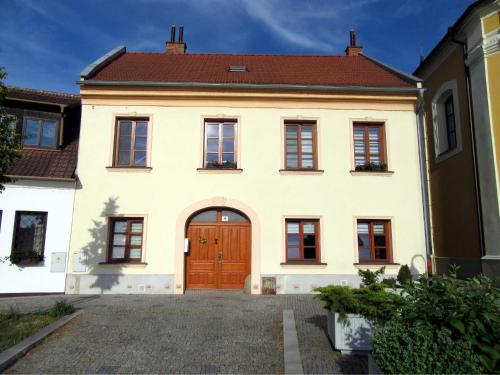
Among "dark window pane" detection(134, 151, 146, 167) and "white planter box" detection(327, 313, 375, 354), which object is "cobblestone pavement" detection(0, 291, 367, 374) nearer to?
"white planter box" detection(327, 313, 375, 354)

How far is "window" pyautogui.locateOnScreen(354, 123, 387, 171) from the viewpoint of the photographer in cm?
1268

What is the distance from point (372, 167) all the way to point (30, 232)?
Answer: 1082 cm

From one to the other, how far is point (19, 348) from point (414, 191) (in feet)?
36.5

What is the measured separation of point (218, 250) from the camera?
12.3 metres

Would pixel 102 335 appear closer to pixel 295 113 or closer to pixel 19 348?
pixel 19 348

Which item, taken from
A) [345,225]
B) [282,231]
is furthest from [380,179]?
[282,231]

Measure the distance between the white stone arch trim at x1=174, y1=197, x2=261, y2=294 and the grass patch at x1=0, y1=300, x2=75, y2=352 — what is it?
3507 mm

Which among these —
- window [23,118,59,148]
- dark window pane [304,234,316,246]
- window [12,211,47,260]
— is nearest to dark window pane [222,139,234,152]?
dark window pane [304,234,316,246]

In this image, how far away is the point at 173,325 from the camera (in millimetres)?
7980

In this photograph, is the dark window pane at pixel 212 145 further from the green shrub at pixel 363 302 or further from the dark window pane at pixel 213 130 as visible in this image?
the green shrub at pixel 363 302

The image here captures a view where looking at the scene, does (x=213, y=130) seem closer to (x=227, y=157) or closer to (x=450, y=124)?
(x=227, y=157)

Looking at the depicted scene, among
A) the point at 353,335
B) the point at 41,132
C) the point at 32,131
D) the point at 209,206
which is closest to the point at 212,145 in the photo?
the point at 209,206

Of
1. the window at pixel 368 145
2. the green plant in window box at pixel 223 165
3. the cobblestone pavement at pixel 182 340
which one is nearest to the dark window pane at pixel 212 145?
the green plant in window box at pixel 223 165

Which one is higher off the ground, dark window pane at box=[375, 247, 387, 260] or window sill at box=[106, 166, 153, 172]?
window sill at box=[106, 166, 153, 172]
